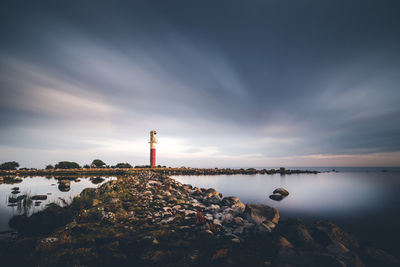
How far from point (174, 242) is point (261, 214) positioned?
5372 millimetres

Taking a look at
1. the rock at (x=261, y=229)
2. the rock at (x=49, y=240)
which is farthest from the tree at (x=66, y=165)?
the rock at (x=261, y=229)

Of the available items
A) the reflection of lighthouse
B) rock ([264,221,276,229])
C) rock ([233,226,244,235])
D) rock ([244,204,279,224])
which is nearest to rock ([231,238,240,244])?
rock ([233,226,244,235])

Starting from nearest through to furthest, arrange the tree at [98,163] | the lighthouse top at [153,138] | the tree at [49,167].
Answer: the lighthouse top at [153,138] < the tree at [49,167] < the tree at [98,163]

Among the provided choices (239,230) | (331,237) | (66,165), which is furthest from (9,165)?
(331,237)

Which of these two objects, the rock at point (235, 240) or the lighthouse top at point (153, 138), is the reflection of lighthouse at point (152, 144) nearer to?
the lighthouse top at point (153, 138)

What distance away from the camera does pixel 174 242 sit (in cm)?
606

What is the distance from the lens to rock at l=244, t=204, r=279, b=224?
8.90 metres

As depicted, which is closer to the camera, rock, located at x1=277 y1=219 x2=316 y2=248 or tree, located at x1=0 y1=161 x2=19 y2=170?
rock, located at x1=277 y1=219 x2=316 y2=248

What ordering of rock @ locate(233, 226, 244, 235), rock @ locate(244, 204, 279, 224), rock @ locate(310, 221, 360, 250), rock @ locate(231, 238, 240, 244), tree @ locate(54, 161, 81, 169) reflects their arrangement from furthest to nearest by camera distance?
tree @ locate(54, 161, 81, 169), rock @ locate(244, 204, 279, 224), rock @ locate(233, 226, 244, 235), rock @ locate(310, 221, 360, 250), rock @ locate(231, 238, 240, 244)

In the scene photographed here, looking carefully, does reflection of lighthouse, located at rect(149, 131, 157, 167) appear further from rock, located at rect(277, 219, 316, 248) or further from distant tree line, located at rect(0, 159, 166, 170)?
rock, located at rect(277, 219, 316, 248)

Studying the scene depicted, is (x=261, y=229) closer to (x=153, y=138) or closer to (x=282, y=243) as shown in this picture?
(x=282, y=243)

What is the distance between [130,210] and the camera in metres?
10.1

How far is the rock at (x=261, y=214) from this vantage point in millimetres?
8898

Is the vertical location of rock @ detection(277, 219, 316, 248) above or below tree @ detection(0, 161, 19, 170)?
below
